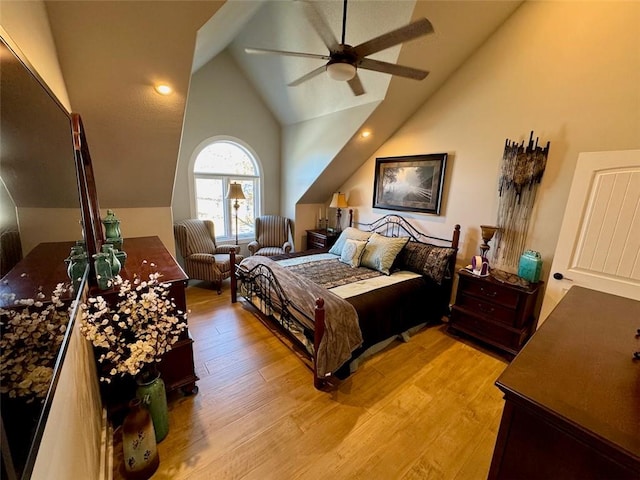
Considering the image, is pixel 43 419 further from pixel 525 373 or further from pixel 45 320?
pixel 525 373

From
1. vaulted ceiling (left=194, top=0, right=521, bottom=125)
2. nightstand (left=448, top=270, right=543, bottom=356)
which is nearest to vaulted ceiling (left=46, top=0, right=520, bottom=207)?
vaulted ceiling (left=194, top=0, right=521, bottom=125)

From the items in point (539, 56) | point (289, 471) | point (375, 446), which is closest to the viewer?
point (289, 471)

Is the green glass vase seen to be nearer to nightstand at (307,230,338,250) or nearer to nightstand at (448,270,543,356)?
nightstand at (448,270,543,356)

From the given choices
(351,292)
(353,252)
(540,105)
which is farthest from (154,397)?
(540,105)

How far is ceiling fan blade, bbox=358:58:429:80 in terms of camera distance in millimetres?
2027

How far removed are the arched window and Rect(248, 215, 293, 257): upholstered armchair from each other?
1.42 ft

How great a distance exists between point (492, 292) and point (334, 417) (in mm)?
1947

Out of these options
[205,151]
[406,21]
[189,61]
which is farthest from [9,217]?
[205,151]

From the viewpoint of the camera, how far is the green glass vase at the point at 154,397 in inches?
63.6

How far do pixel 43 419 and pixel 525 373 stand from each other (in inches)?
58.5

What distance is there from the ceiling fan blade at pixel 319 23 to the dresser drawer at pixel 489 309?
2.66 m

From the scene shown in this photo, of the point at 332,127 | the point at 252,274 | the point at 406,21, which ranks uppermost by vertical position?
the point at 406,21

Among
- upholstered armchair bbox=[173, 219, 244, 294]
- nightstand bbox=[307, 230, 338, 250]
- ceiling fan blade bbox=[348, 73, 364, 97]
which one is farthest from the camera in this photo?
nightstand bbox=[307, 230, 338, 250]

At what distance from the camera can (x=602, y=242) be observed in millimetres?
2207
